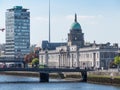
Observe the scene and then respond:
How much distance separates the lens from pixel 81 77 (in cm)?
14962

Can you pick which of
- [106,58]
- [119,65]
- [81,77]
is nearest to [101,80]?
[81,77]

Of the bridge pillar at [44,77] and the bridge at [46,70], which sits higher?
the bridge at [46,70]

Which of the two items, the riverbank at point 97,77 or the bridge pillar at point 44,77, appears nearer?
the riverbank at point 97,77

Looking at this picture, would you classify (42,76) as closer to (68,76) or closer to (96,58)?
(68,76)

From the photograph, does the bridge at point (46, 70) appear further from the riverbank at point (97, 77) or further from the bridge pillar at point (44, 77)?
the riverbank at point (97, 77)

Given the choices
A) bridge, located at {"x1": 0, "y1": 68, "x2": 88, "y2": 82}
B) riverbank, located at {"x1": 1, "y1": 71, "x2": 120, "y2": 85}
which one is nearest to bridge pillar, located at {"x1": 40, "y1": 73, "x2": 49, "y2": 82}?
bridge, located at {"x1": 0, "y1": 68, "x2": 88, "y2": 82}

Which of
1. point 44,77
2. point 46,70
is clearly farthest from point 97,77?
point 44,77

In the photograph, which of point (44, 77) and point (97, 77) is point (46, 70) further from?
point (97, 77)

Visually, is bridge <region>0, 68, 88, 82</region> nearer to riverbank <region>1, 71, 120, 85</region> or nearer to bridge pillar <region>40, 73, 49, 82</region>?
bridge pillar <region>40, 73, 49, 82</region>

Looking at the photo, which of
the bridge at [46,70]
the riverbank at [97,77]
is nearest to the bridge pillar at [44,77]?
the bridge at [46,70]

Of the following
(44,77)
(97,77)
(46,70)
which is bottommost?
(44,77)

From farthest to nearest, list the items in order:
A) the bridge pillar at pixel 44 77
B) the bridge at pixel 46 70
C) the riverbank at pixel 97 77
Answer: the bridge pillar at pixel 44 77, the bridge at pixel 46 70, the riverbank at pixel 97 77

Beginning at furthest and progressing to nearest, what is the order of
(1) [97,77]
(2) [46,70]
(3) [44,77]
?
(3) [44,77] → (2) [46,70] → (1) [97,77]

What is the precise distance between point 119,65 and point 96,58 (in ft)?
68.8
